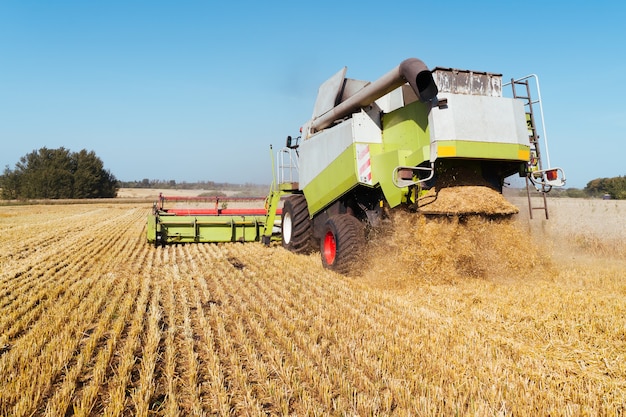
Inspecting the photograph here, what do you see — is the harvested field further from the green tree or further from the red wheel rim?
the green tree

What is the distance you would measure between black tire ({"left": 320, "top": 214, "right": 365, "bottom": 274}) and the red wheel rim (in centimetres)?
8

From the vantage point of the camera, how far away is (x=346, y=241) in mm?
5559

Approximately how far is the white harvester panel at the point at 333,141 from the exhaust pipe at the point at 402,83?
0.79 ft

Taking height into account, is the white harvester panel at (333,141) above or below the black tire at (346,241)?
above

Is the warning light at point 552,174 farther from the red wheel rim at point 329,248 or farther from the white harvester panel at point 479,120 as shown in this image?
the red wheel rim at point 329,248

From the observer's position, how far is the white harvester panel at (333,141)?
222 inches

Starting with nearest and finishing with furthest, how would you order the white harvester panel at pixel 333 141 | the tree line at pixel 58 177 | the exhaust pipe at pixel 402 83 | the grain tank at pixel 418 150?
the exhaust pipe at pixel 402 83
the grain tank at pixel 418 150
the white harvester panel at pixel 333 141
the tree line at pixel 58 177

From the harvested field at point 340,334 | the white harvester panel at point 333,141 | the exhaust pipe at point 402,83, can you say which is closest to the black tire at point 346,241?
the harvested field at point 340,334

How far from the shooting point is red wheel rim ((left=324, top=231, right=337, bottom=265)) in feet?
20.0

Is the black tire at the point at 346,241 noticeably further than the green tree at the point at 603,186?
No

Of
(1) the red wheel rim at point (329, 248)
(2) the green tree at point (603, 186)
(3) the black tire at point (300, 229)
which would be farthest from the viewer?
(2) the green tree at point (603, 186)

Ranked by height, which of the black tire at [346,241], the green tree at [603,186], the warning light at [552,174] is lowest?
the green tree at [603,186]

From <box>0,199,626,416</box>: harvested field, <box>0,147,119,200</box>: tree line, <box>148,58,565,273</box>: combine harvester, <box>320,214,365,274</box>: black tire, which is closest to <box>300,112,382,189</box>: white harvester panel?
<box>148,58,565,273</box>: combine harvester

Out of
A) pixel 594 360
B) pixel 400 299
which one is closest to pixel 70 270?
pixel 400 299
